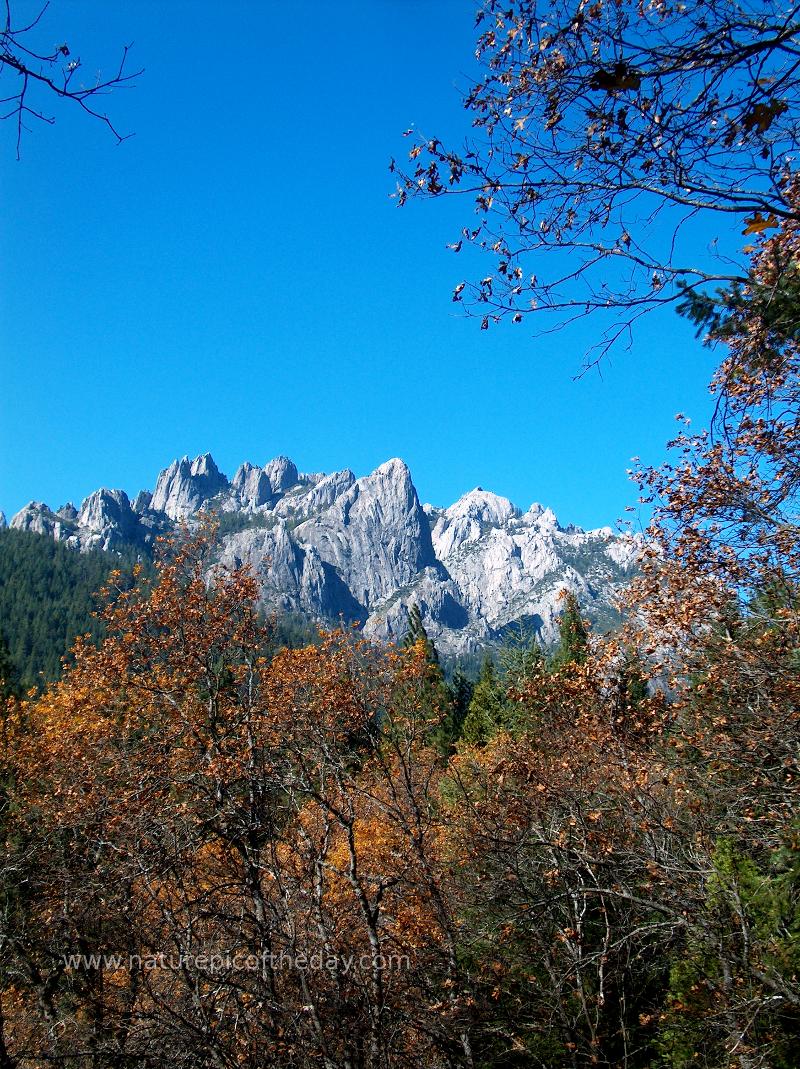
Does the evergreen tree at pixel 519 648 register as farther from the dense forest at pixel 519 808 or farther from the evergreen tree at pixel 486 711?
the dense forest at pixel 519 808

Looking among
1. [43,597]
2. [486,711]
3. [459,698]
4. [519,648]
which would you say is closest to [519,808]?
[519,648]

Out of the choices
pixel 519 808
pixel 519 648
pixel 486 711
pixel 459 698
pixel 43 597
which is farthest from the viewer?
pixel 43 597

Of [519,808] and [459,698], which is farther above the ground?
[459,698]

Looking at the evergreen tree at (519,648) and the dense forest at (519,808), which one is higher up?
the evergreen tree at (519,648)

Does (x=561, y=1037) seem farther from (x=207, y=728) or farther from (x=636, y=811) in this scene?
(x=207, y=728)

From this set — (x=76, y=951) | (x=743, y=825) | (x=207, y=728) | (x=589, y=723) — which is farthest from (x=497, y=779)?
(x=76, y=951)

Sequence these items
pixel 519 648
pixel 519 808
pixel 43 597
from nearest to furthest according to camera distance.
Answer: pixel 519 808 < pixel 519 648 < pixel 43 597

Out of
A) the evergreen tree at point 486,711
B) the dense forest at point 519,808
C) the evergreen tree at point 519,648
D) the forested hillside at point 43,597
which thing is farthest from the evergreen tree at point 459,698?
the forested hillside at point 43,597

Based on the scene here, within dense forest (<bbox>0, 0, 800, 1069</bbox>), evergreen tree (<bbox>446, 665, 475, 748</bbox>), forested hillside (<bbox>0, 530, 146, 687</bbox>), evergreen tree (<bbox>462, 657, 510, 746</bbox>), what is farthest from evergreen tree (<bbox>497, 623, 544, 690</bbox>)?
forested hillside (<bbox>0, 530, 146, 687</bbox>)

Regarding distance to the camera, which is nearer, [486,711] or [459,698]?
[486,711]

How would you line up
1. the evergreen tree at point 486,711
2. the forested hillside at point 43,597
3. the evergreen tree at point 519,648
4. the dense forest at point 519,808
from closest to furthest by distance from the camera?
the dense forest at point 519,808 → the evergreen tree at point 519,648 → the evergreen tree at point 486,711 → the forested hillside at point 43,597

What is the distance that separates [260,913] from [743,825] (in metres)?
6.04

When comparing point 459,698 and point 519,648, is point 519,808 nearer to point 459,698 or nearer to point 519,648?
point 519,648

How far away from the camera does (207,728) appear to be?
38.1 feet
